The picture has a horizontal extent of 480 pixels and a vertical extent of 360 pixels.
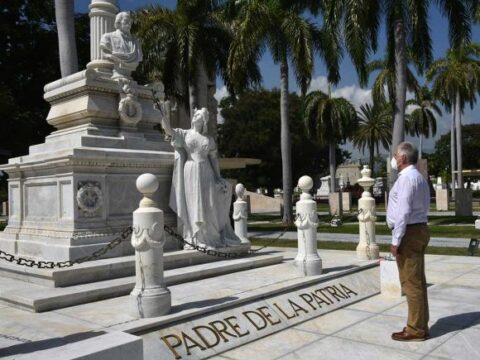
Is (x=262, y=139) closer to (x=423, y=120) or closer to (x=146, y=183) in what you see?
(x=423, y=120)

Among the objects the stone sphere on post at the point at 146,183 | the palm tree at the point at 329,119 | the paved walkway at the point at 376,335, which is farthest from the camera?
the palm tree at the point at 329,119

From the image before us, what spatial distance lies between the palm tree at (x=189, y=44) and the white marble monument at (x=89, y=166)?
43.0 ft

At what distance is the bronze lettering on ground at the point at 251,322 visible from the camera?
16.4 feet

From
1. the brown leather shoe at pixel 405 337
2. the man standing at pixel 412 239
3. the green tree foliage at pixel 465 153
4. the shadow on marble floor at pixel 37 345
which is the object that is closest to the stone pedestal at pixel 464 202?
the man standing at pixel 412 239

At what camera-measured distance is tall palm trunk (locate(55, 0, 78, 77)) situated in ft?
35.1

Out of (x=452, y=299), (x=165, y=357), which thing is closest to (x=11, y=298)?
(x=165, y=357)

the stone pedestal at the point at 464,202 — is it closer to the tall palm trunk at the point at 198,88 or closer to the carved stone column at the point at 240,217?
the tall palm trunk at the point at 198,88

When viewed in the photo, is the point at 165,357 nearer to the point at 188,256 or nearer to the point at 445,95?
the point at 188,256

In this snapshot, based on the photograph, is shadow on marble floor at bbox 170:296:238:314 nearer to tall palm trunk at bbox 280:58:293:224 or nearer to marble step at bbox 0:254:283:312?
marble step at bbox 0:254:283:312

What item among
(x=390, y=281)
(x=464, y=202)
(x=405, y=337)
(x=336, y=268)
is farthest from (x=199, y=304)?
(x=464, y=202)

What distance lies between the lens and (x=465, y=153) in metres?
75.1

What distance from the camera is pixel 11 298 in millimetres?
5992

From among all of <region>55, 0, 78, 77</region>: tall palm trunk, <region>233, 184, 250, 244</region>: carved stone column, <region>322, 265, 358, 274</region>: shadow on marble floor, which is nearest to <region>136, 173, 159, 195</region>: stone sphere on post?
<region>322, 265, 358, 274</region>: shadow on marble floor

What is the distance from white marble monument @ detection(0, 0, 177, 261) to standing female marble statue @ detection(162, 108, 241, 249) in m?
0.38
